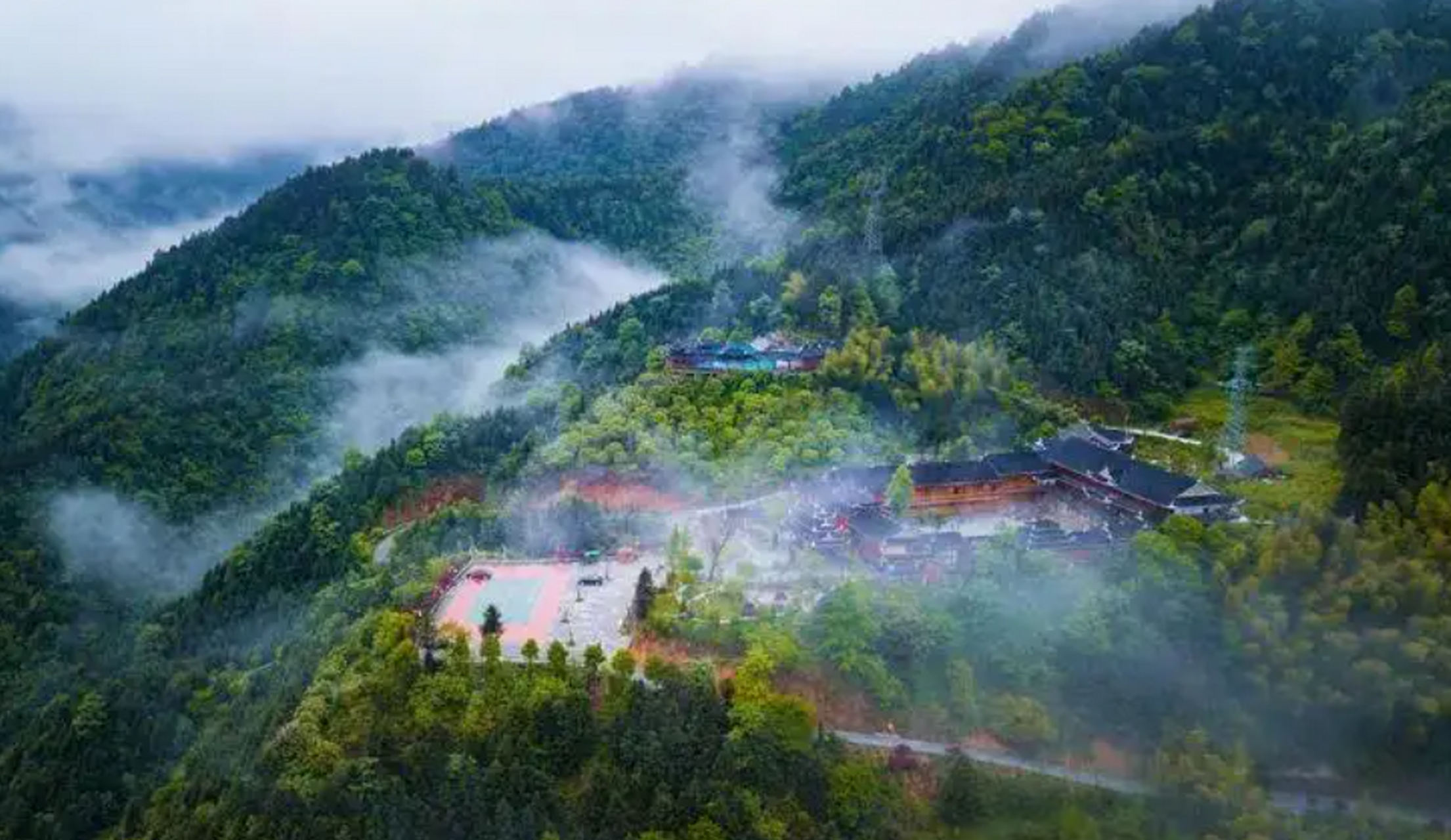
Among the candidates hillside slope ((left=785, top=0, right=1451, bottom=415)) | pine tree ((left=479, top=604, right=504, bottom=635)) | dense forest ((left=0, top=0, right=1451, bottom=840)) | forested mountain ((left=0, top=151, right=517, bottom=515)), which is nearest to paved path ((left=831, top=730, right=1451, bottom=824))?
dense forest ((left=0, top=0, right=1451, bottom=840))

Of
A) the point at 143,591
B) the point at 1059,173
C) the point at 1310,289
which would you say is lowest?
the point at 143,591

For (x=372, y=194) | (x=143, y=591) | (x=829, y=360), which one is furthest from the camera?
(x=372, y=194)

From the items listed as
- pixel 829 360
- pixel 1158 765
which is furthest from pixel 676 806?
pixel 829 360

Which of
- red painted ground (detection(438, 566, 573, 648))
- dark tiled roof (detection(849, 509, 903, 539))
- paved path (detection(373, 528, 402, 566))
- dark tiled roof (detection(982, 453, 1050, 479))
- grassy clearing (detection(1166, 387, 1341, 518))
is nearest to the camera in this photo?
red painted ground (detection(438, 566, 573, 648))

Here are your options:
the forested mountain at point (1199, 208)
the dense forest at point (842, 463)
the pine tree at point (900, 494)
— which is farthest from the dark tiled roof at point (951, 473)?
the forested mountain at point (1199, 208)

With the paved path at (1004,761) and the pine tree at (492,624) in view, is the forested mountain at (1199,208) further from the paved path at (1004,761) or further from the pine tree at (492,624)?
→ the pine tree at (492,624)

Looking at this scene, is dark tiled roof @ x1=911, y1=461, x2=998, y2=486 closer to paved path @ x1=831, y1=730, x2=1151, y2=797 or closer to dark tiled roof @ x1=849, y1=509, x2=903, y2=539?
dark tiled roof @ x1=849, y1=509, x2=903, y2=539

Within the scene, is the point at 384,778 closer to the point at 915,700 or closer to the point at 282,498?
the point at 915,700
